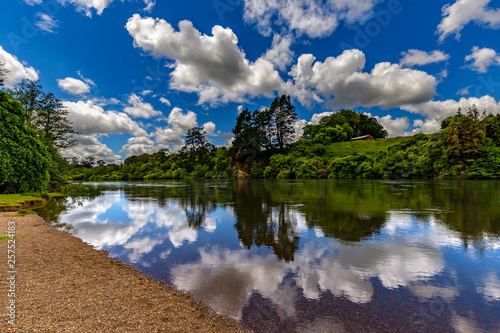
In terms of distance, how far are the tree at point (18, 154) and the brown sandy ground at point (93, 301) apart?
674 inches

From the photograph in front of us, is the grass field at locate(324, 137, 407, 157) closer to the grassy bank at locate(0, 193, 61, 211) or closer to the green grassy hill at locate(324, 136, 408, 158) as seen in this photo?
the green grassy hill at locate(324, 136, 408, 158)

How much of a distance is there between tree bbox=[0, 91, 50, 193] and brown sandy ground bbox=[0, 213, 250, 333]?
1713 cm

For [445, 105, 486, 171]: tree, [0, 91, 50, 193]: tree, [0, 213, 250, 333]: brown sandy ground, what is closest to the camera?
[0, 213, 250, 333]: brown sandy ground

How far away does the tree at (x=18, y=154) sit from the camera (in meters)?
18.3

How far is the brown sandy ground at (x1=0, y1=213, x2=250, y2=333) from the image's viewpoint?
351 cm

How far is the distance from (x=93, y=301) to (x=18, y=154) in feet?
73.2

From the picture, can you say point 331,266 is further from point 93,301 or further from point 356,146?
point 356,146

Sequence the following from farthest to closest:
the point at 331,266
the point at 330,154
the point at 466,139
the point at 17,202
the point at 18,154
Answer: the point at 330,154 → the point at 466,139 → the point at 18,154 → the point at 17,202 → the point at 331,266

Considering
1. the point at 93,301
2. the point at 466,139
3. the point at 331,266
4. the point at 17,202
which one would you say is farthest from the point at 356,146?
the point at 93,301

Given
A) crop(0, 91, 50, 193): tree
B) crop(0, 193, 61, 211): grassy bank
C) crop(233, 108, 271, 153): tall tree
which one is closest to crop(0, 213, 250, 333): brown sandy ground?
crop(0, 193, 61, 211): grassy bank

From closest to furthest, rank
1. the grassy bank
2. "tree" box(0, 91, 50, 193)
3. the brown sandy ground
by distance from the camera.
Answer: the brown sandy ground → the grassy bank → "tree" box(0, 91, 50, 193)

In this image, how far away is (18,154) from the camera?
1906cm

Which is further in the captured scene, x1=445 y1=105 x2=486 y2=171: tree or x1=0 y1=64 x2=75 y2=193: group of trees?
x1=445 y1=105 x2=486 y2=171: tree

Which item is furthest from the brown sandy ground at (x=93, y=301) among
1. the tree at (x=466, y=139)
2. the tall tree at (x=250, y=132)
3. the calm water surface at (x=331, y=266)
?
the tall tree at (x=250, y=132)
